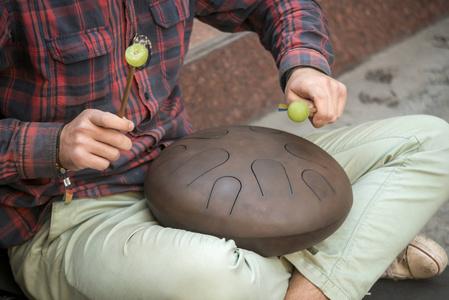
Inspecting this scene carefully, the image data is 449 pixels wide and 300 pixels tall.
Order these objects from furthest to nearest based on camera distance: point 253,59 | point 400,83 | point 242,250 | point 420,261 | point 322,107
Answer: point 400,83
point 253,59
point 420,261
point 322,107
point 242,250

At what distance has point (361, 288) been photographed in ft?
3.42

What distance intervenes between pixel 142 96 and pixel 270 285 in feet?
1.47

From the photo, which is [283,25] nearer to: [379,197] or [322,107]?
[322,107]

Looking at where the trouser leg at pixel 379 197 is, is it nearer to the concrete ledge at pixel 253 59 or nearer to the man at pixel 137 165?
the man at pixel 137 165

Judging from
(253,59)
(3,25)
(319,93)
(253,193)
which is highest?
(3,25)

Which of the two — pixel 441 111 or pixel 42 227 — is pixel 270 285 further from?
pixel 441 111

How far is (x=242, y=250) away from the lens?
918mm

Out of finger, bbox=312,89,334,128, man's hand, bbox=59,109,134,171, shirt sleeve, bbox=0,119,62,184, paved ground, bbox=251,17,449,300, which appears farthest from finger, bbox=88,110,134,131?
paved ground, bbox=251,17,449,300

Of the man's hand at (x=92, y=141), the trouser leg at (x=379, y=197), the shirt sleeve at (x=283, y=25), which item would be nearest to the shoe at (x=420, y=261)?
the trouser leg at (x=379, y=197)

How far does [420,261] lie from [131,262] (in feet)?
2.26

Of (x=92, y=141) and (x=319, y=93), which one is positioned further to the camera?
(x=319, y=93)

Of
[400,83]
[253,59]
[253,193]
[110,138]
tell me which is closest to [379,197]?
[253,193]

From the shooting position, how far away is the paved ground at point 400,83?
207 centimetres

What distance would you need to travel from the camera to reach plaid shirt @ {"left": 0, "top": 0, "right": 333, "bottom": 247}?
3.01 feet
